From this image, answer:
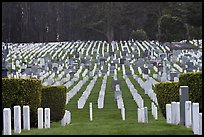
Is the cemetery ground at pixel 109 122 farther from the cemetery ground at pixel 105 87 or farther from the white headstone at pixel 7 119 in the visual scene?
the white headstone at pixel 7 119

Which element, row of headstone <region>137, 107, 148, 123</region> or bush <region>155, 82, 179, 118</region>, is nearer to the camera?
row of headstone <region>137, 107, 148, 123</region>

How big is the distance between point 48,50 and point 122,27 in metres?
32.2

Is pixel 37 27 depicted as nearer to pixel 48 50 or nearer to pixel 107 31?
pixel 107 31

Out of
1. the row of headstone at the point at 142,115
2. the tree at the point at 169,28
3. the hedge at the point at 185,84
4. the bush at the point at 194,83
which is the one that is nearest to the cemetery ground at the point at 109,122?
the row of headstone at the point at 142,115

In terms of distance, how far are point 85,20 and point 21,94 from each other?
69.3 m

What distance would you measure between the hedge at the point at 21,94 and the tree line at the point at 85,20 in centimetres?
4724

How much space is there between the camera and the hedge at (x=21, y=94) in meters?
13.2

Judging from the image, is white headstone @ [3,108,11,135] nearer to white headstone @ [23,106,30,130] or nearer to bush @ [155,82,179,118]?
white headstone @ [23,106,30,130]

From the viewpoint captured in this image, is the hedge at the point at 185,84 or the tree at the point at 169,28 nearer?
the hedge at the point at 185,84

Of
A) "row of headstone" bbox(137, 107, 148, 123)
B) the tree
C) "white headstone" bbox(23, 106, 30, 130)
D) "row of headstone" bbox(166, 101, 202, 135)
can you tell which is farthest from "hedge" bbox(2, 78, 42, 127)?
the tree

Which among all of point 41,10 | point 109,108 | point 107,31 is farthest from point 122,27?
point 109,108

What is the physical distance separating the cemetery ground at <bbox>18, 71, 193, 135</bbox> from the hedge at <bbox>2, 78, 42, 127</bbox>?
708 millimetres

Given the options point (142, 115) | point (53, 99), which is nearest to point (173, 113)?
point (142, 115)

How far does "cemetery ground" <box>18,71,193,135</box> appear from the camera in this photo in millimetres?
10891
